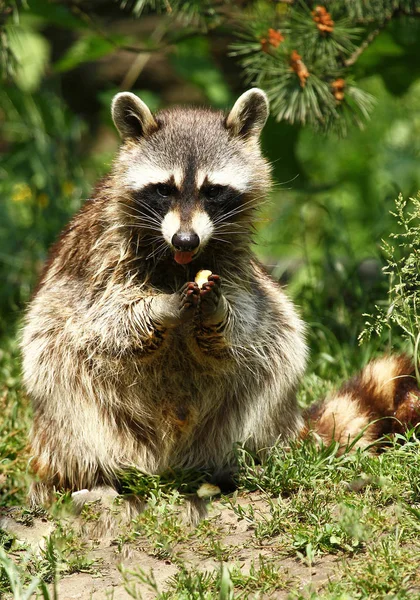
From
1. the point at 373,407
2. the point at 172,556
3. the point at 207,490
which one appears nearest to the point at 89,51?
the point at 373,407

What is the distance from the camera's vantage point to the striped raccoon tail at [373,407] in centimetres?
471

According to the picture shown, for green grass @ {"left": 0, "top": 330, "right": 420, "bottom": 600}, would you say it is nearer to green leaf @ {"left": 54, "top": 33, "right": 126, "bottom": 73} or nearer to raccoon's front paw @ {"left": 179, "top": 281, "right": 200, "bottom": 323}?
raccoon's front paw @ {"left": 179, "top": 281, "right": 200, "bottom": 323}

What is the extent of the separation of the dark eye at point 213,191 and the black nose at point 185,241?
0.39m

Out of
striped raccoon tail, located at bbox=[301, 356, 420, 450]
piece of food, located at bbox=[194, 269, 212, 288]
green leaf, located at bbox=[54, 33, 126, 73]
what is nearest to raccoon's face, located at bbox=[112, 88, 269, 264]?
piece of food, located at bbox=[194, 269, 212, 288]

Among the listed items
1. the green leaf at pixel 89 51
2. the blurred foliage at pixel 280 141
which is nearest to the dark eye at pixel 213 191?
the blurred foliage at pixel 280 141

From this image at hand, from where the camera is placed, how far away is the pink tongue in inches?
165

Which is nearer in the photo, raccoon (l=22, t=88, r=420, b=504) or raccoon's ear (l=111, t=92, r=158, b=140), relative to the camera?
raccoon (l=22, t=88, r=420, b=504)

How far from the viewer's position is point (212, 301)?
424 cm

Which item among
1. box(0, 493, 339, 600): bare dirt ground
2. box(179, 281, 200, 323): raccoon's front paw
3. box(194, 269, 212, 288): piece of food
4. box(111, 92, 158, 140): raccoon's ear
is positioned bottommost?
box(0, 493, 339, 600): bare dirt ground

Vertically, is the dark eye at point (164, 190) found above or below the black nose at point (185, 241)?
above

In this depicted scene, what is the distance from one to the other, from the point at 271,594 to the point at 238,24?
402 centimetres

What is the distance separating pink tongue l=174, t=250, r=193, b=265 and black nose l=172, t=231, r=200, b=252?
0.44 ft

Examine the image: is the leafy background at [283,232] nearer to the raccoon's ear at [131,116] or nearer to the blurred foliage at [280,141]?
the blurred foliage at [280,141]

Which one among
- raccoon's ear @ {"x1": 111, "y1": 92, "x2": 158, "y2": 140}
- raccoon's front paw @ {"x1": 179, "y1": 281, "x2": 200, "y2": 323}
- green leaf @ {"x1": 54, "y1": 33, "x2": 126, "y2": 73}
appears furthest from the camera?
green leaf @ {"x1": 54, "y1": 33, "x2": 126, "y2": 73}
